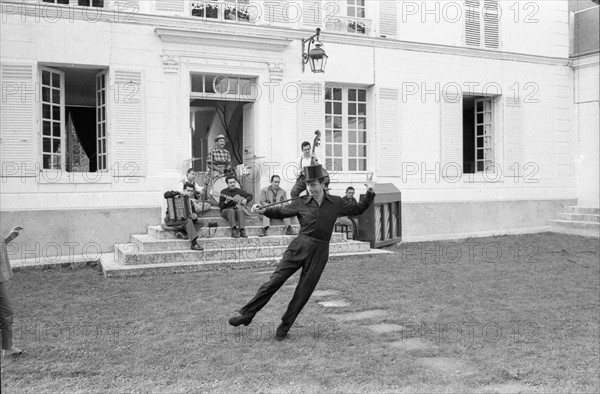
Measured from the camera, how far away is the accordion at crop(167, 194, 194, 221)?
403 inches

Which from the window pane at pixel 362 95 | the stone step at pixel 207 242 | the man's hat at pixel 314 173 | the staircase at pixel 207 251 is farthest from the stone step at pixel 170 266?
the window pane at pixel 362 95

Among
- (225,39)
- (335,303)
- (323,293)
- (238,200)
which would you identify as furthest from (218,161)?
(335,303)

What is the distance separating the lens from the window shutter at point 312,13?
13.5m

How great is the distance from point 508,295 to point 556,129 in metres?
9.73

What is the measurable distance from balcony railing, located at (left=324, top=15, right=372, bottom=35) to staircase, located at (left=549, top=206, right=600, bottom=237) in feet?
23.6

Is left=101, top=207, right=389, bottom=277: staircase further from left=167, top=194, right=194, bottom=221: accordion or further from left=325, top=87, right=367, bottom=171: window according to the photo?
left=325, top=87, right=367, bottom=171: window

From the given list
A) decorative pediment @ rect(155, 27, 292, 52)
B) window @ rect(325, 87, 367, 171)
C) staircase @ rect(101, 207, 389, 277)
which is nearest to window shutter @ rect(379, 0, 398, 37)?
window @ rect(325, 87, 367, 171)

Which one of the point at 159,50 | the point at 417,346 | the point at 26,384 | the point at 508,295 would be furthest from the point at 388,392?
the point at 159,50

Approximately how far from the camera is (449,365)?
511 cm

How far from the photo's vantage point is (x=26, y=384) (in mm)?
4637

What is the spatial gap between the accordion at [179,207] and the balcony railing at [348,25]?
5.69m

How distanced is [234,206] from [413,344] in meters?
6.06

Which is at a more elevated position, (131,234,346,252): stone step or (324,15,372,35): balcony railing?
(324,15,372,35): balcony railing

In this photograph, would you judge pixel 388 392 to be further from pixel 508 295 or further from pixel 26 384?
pixel 508 295
